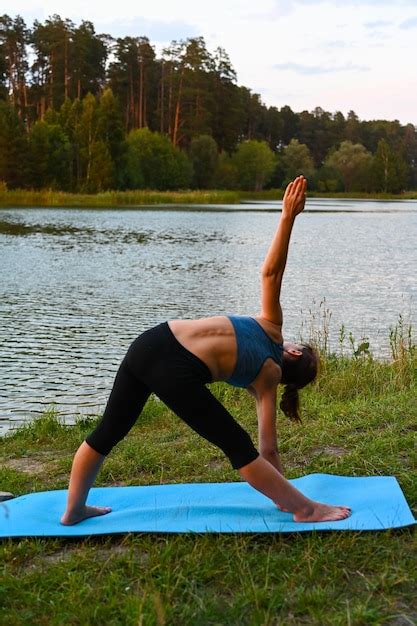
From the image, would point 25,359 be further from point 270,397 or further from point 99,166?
point 99,166

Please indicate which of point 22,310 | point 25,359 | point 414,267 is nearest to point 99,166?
point 414,267

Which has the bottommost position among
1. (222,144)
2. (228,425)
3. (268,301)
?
(228,425)

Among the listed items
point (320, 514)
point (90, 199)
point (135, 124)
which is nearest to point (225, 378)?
point (320, 514)

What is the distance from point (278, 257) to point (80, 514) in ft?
5.18

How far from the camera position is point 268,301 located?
3871 millimetres

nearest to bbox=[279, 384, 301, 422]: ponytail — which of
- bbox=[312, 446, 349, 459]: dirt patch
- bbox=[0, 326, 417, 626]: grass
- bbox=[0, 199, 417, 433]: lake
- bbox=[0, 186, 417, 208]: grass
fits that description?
bbox=[0, 326, 417, 626]: grass

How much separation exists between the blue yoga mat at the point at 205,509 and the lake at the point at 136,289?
3609 millimetres

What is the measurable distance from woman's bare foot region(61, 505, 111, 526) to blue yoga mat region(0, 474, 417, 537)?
0.03 m

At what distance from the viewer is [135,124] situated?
89.3 metres

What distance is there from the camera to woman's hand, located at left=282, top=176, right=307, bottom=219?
3.89 metres

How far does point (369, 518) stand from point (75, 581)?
1.43 m

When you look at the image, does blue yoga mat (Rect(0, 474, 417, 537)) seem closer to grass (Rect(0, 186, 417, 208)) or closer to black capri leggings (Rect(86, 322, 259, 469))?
black capri leggings (Rect(86, 322, 259, 469))

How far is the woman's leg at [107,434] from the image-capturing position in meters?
3.89

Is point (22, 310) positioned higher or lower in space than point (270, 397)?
lower
